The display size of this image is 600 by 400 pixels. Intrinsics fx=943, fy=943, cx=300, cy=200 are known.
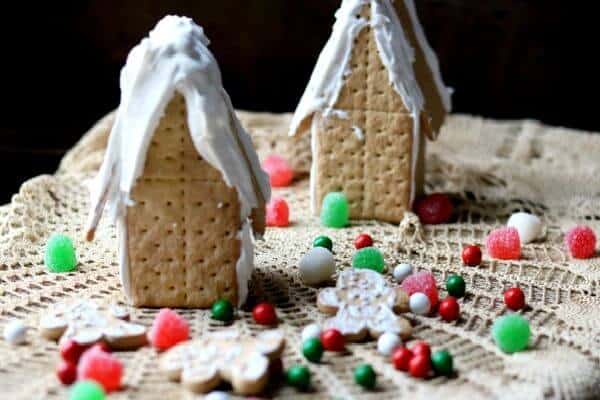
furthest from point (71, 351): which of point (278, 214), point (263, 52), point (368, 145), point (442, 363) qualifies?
point (263, 52)

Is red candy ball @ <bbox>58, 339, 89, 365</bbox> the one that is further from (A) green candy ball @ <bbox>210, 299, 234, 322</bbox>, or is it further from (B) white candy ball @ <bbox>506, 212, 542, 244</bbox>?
(B) white candy ball @ <bbox>506, 212, 542, 244</bbox>

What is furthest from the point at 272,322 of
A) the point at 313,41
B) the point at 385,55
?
the point at 313,41

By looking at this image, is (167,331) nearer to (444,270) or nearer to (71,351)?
(71,351)

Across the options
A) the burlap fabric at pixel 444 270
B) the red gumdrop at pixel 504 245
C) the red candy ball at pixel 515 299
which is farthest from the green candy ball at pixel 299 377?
the red gumdrop at pixel 504 245

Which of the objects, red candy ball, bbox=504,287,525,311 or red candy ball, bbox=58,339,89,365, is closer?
red candy ball, bbox=58,339,89,365

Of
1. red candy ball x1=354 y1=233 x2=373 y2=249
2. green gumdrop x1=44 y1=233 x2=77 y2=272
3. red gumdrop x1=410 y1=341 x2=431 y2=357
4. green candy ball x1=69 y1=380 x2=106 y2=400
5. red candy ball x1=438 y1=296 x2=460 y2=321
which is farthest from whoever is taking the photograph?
red candy ball x1=354 y1=233 x2=373 y2=249

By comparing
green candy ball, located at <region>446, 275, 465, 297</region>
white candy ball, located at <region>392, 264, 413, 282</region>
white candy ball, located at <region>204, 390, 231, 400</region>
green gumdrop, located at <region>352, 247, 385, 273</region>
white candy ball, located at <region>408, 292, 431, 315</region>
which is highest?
green gumdrop, located at <region>352, 247, 385, 273</region>

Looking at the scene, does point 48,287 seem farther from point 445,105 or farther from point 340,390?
point 445,105

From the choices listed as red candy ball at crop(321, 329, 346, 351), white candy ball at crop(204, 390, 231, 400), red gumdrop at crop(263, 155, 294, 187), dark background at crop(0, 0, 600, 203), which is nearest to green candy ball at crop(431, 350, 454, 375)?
red candy ball at crop(321, 329, 346, 351)
